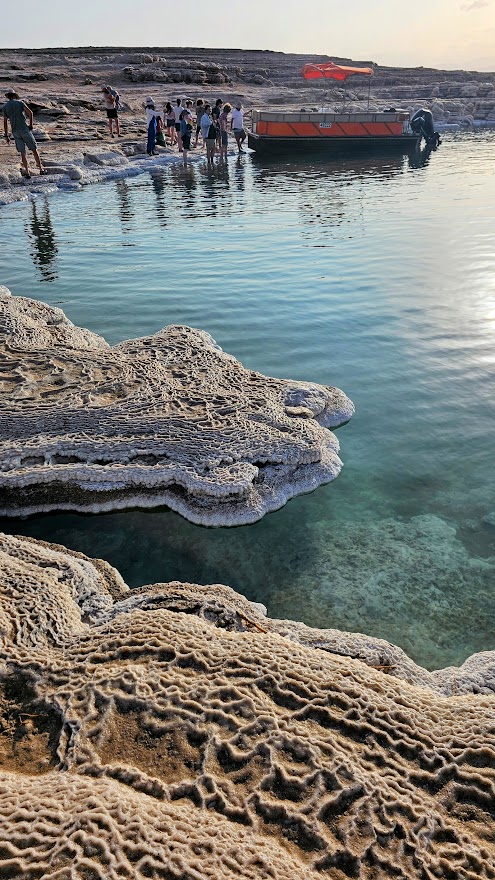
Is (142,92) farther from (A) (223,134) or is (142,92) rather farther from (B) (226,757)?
(B) (226,757)

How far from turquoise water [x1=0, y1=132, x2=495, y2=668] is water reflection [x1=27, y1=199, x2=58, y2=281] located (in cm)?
8

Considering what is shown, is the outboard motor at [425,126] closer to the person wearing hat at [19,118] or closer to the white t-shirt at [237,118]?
the white t-shirt at [237,118]

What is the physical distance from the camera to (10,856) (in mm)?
2117

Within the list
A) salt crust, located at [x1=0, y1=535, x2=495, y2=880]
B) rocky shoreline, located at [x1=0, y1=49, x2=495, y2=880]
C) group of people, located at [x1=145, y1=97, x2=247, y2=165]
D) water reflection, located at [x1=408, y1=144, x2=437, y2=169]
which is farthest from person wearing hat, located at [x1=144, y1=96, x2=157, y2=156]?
salt crust, located at [x1=0, y1=535, x2=495, y2=880]

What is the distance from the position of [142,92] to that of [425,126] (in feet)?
74.4

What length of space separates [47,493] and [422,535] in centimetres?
332

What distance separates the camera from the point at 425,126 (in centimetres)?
2877

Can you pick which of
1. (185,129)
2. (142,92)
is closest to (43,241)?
(185,129)

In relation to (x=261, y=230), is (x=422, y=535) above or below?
below

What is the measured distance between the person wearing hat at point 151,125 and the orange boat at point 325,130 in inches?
169

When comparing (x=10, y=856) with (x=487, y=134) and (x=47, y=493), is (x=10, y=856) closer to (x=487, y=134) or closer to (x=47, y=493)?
(x=47, y=493)

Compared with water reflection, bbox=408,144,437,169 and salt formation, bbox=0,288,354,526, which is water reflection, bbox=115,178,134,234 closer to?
salt formation, bbox=0,288,354,526

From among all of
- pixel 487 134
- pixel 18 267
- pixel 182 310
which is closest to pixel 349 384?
pixel 182 310

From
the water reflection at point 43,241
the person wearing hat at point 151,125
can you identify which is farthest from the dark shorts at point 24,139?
the person wearing hat at point 151,125
